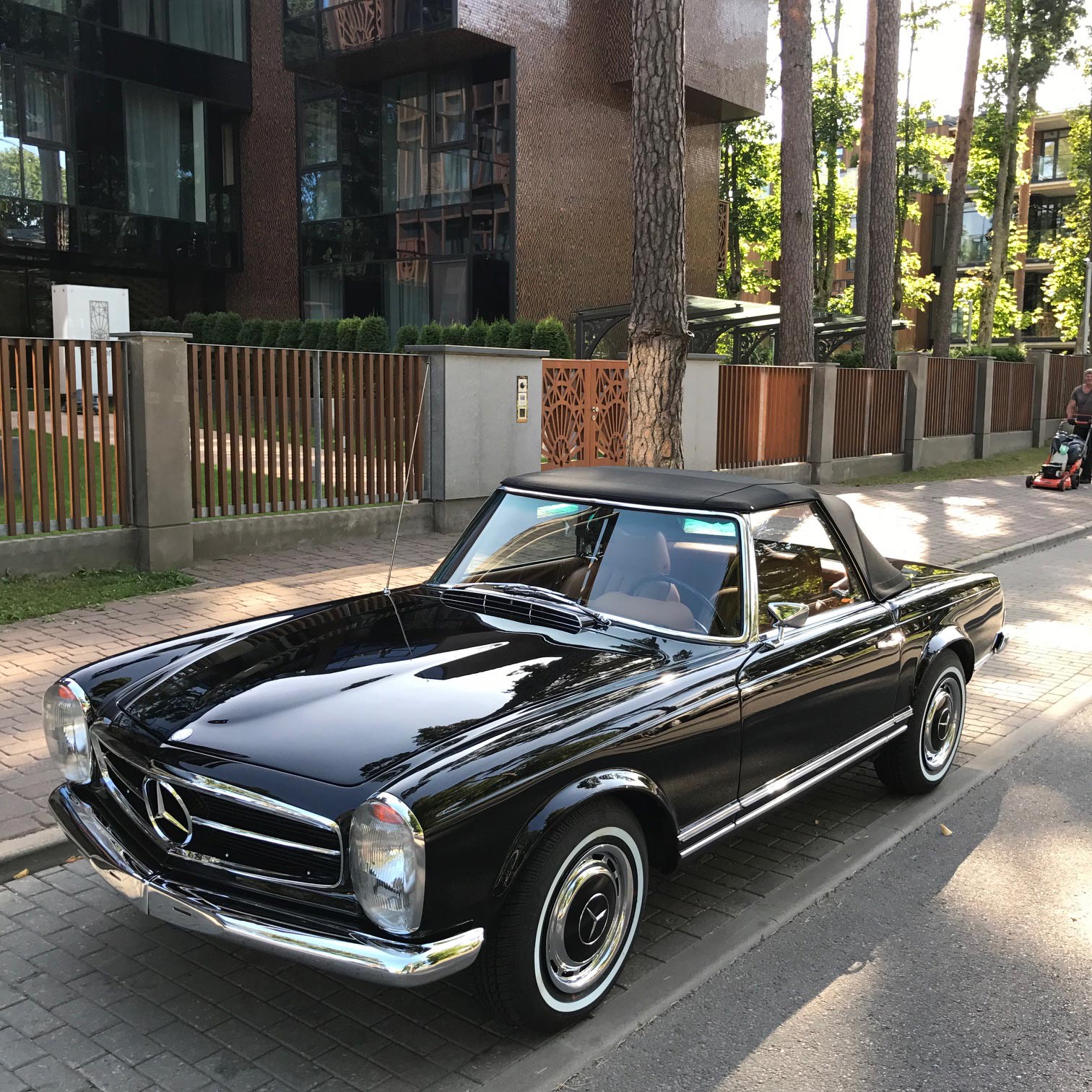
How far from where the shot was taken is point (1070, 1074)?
3.06 meters

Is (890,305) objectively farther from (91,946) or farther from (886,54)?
(91,946)

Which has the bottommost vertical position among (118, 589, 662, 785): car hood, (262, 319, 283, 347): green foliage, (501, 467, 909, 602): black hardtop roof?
(118, 589, 662, 785): car hood

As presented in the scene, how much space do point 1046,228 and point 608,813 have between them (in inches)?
2731

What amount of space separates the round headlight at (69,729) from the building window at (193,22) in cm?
2356

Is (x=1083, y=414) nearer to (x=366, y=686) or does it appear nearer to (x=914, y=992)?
(x=914, y=992)

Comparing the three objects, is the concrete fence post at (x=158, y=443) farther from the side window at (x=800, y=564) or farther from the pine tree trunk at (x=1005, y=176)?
the pine tree trunk at (x=1005, y=176)

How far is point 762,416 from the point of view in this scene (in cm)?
1770

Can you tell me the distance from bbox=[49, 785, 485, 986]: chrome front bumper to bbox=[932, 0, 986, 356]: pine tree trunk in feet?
88.5

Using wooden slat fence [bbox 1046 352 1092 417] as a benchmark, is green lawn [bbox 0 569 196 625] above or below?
below

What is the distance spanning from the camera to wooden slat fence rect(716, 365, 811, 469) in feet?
55.6

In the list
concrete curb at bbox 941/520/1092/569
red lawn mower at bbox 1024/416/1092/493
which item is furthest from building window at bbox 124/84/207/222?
concrete curb at bbox 941/520/1092/569

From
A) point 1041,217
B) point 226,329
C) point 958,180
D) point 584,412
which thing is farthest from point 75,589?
point 1041,217

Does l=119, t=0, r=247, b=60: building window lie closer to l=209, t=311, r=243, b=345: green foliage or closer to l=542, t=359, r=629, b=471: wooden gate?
l=209, t=311, r=243, b=345: green foliage

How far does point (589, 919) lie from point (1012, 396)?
85.9ft
